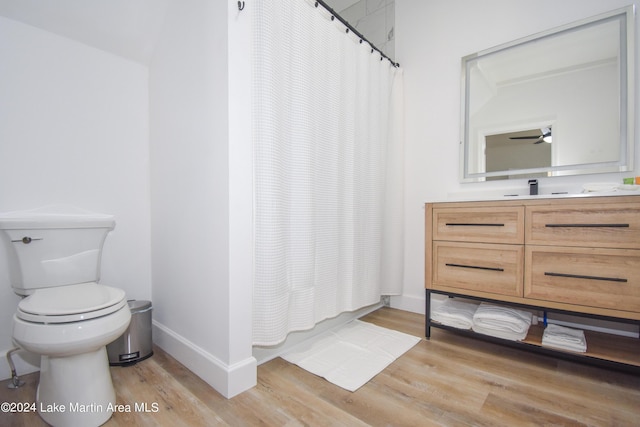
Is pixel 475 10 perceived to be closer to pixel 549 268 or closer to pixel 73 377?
pixel 549 268

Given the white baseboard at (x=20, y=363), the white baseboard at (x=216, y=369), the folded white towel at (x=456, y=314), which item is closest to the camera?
the white baseboard at (x=216, y=369)

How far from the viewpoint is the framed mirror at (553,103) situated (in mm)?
1606

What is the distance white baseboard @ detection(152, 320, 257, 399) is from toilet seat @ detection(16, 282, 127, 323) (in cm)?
42

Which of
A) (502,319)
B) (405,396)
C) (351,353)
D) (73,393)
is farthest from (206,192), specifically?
(502,319)

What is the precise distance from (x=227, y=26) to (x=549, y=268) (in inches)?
73.8

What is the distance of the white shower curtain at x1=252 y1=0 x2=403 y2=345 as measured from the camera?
137 cm

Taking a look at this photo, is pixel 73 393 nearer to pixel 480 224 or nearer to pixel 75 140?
pixel 75 140

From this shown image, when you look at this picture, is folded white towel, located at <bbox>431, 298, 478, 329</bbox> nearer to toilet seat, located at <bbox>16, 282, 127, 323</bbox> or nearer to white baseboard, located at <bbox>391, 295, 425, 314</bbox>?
white baseboard, located at <bbox>391, 295, 425, 314</bbox>

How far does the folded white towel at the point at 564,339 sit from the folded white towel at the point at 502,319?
9cm

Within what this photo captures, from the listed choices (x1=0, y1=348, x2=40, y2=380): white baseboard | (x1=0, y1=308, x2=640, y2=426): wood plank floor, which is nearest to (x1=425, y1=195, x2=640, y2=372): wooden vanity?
(x1=0, y1=308, x2=640, y2=426): wood plank floor

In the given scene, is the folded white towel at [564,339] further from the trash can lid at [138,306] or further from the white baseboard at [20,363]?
the white baseboard at [20,363]

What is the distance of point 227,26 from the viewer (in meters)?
1.23

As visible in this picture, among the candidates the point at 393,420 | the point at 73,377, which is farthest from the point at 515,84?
the point at 73,377

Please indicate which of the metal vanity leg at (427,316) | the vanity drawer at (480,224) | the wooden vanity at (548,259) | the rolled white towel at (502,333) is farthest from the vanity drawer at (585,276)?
the metal vanity leg at (427,316)
